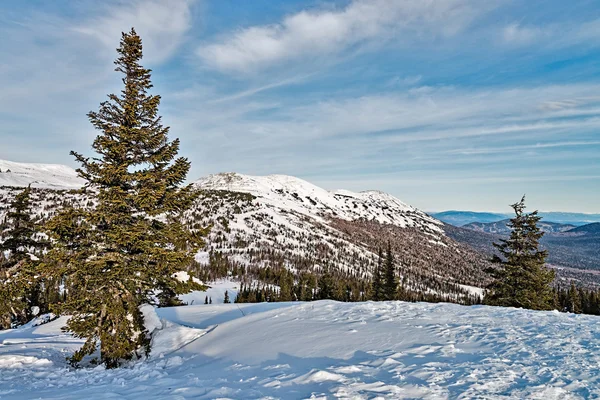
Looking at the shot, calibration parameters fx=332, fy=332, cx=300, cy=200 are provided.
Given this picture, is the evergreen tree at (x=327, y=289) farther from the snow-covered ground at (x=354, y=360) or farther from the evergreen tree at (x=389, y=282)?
the snow-covered ground at (x=354, y=360)

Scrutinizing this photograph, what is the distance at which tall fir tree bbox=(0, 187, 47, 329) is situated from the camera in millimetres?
11580

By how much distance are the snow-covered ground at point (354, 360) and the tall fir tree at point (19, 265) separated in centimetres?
272

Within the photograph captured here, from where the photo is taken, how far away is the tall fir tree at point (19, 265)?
38.0 feet

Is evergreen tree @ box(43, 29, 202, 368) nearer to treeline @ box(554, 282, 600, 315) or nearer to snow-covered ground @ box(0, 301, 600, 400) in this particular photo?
snow-covered ground @ box(0, 301, 600, 400)

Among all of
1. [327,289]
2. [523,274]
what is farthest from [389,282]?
[523,274]

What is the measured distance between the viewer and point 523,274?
2622 centimetres

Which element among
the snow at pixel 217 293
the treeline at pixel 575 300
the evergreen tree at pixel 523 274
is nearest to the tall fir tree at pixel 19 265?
the evergreen tree at pixel 523 274

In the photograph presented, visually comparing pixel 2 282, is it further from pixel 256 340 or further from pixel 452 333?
pixel 452 333

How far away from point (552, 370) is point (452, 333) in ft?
10.6

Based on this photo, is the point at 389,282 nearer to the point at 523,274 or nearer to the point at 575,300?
the point at 523,274

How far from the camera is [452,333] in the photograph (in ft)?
31.9

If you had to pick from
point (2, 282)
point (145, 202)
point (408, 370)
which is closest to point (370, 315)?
point (408, 370)

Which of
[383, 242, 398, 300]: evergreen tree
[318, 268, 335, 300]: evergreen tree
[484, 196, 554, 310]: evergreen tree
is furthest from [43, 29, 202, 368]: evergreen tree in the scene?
[318, 268, 335, 300]: evergreen tree

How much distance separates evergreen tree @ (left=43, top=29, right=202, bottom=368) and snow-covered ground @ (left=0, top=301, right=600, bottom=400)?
150 cm
